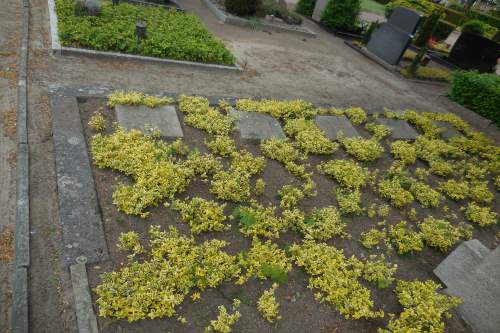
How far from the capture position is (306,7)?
19094mm

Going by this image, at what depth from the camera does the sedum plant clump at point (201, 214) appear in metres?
4.96

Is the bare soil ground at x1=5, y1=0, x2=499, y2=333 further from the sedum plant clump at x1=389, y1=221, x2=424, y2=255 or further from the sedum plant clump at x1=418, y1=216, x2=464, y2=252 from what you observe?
the sedum plant clump at x1=418, y1=216, x2=464, y2=252

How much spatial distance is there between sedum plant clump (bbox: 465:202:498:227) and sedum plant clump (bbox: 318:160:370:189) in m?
2.20

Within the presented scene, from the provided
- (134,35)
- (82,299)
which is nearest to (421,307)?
(82,299)

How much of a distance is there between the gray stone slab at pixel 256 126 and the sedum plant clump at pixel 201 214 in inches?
91.7

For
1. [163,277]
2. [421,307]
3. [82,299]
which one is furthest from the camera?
[421,307]

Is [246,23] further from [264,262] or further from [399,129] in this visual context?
[264,262]

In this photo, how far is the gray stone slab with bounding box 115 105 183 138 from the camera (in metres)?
6.56

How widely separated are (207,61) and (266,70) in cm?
212

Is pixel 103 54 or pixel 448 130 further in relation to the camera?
pixel 448 130

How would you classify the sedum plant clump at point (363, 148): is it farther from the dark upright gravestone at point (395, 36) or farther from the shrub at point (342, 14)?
the shrub at point (342, 14)

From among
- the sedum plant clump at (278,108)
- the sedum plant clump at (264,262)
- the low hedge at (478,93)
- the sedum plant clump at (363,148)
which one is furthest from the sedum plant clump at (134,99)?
the low hedge at (478,93)

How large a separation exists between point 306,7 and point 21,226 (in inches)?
735

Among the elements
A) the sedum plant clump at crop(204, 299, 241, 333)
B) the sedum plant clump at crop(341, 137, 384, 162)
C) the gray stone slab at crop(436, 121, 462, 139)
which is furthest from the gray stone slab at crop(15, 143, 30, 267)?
the gray stone slab at crop(436, 121, 462, 139)
